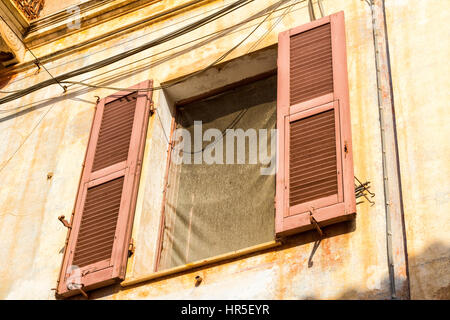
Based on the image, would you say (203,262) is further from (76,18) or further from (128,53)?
(76,18)

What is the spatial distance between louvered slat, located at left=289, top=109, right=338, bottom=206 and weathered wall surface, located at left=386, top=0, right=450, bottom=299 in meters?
0.52

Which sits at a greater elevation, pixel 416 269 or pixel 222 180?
pixel 222 180

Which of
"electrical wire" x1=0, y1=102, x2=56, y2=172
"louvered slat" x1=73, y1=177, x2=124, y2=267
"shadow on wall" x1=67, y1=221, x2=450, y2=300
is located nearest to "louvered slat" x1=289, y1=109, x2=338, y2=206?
"shadow on wall" x1=67, y1=221, x2=450, y2=300

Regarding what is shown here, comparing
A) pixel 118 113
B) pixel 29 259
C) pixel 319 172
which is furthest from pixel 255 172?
pixel 29 259

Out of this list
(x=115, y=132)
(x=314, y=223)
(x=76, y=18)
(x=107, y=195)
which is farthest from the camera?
(x=76, y=18)

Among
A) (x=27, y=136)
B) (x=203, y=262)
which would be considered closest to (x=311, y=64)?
(x=203, y=262)

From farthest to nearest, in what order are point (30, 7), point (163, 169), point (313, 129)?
point (30, 7) → point (163, 169) → point (313, 129)

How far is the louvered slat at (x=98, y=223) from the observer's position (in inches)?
288

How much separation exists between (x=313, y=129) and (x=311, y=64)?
759mm

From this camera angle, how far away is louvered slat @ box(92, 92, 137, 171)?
7992 mm

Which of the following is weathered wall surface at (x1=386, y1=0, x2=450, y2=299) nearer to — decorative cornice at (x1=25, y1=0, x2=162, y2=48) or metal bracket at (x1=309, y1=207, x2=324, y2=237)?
metal bracket at (x1=309, y1=207, x2=324, y2=237)

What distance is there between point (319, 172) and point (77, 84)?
346 centimetres

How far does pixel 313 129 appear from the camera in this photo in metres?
6.95

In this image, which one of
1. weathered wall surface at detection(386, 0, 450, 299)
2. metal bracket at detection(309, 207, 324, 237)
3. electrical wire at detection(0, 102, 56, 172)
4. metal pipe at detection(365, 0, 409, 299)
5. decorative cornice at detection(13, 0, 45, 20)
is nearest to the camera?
weathered wall surface at detection(386, 0, 450, 299)
